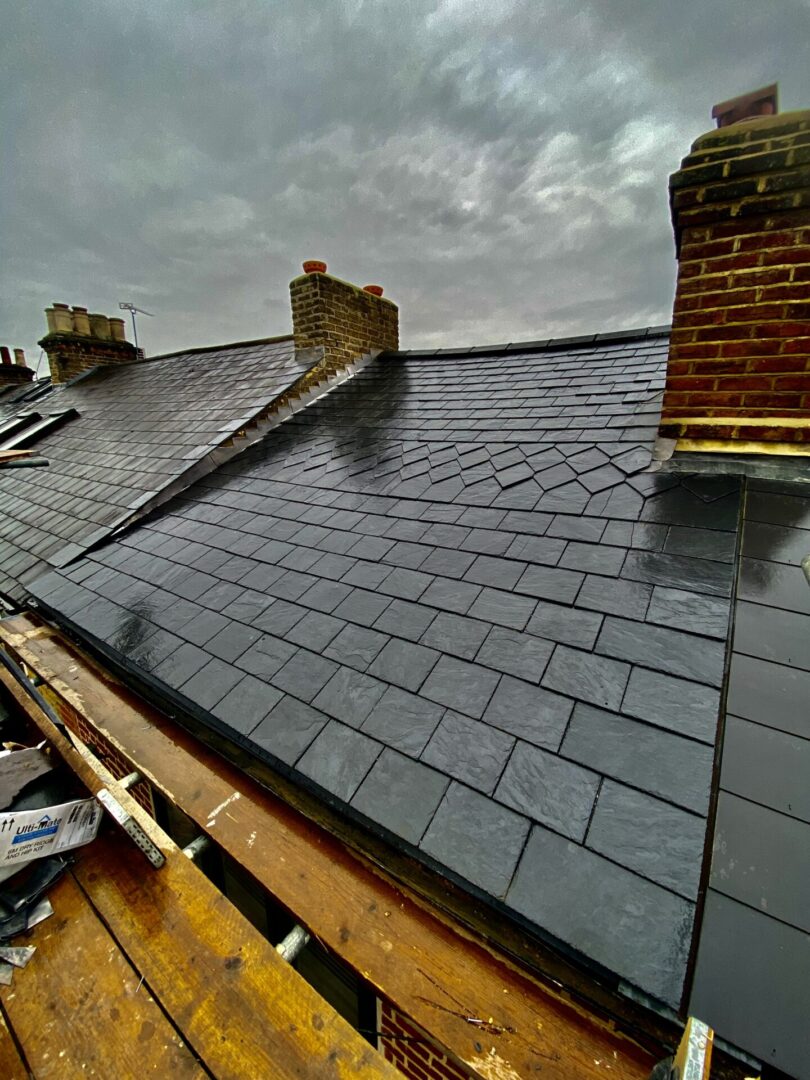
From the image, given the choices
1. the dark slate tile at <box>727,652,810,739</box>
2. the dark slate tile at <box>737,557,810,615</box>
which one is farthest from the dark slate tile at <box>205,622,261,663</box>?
the dark slate tile at <box>737,557,810,615</box>

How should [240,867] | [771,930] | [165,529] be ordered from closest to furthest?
[771,930], [240,867], [165,529]

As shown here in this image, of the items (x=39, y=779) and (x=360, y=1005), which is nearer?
(x=39, y=779)

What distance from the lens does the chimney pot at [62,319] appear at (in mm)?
13703

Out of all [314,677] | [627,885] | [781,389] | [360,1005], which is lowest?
[360,1005]

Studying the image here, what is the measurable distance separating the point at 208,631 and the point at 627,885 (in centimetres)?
249

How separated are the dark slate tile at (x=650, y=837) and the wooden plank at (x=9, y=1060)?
1.55 m

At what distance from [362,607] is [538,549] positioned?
113 cm

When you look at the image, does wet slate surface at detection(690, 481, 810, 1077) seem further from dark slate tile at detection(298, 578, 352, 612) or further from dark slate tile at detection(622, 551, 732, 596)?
dark slate tile at detection(298, 578, 352, 612)

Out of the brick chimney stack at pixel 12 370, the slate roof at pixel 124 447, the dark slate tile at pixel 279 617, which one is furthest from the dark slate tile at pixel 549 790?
the brick chimney stack at pixel 12 370

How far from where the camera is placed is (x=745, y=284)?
2834 millimetres

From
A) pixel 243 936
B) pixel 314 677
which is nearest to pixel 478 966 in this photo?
pixel 243 936

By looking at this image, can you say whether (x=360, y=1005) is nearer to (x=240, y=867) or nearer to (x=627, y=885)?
(x=240, y=867)

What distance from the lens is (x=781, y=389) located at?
2.80 meters

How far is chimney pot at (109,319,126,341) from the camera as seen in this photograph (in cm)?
1515
